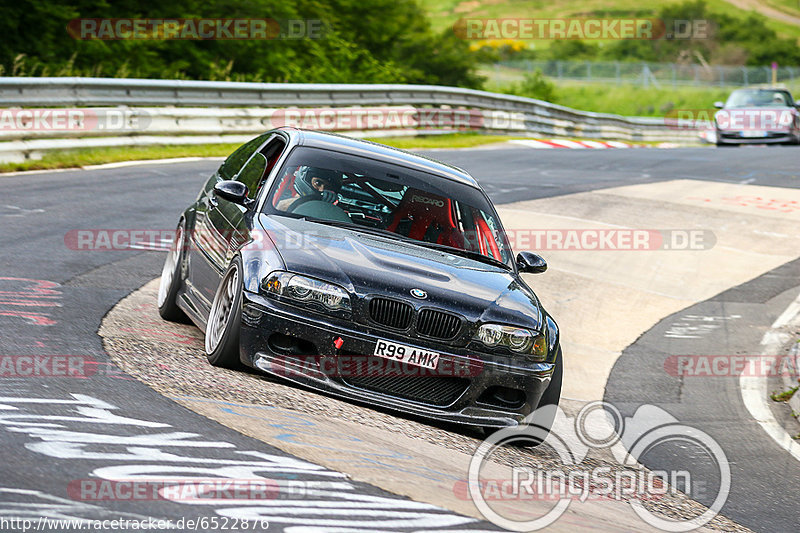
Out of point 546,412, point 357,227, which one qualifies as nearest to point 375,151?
point 357,227

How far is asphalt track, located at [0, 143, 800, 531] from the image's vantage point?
4.40m

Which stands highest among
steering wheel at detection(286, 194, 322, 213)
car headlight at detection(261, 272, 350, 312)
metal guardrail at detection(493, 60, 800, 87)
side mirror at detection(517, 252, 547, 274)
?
metal guardrail at detection(493, 60, 800, 87)

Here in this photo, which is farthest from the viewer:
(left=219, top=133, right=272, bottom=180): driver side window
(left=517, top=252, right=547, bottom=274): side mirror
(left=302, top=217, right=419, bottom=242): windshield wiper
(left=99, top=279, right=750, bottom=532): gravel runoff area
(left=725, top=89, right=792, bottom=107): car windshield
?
(left=725, top=89, right=792, bottom=107): car windshield

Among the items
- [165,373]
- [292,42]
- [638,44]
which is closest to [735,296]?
[165,373]

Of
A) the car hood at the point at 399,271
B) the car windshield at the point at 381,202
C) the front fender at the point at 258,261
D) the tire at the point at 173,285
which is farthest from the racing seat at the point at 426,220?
the tire at the point at 173,285

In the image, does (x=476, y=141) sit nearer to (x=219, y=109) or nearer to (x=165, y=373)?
(x=219, y=109)

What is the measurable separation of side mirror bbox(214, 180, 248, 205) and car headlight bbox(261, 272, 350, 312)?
1.15 meters

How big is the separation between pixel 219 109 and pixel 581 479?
15948mm

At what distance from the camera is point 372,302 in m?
6.23

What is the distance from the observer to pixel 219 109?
2080 centimetres

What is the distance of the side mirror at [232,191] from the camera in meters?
7.26

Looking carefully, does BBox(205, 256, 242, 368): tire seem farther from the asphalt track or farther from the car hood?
the asphalt track

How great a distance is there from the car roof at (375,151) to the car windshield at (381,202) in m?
0.09

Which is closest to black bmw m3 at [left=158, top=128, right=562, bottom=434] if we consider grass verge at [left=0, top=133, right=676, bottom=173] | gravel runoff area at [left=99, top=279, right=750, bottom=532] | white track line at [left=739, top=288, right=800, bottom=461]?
gravel runoff area at [left=99, top=279, right=750, bottom=532]
